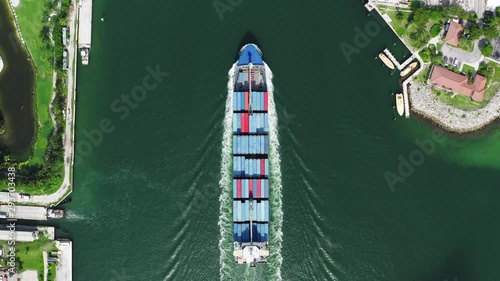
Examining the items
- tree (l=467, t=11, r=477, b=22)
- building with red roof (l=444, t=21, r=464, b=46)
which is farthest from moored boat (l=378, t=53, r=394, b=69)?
tree (l=467, t=11, r=477, b=22)

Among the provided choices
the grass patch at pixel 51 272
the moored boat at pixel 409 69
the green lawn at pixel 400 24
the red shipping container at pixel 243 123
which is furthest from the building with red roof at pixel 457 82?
the grass patch at pixel 51 272

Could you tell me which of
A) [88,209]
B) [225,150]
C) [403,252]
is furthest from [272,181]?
[88,209]

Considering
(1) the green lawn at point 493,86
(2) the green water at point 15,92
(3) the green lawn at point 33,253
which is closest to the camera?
(3) the green lawn at point 33,253

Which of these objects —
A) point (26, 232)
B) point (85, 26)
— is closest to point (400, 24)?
point (85, 26)

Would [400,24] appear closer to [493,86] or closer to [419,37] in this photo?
[419,37]

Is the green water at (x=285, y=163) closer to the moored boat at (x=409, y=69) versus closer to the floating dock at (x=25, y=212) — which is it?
the moored boat at (x=409, y=69)

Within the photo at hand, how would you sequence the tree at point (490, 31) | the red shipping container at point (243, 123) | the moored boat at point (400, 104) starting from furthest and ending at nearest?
1. the moored boat at point (400, 104)
2. the tree at point (490, 31)
3. the red shipping container at point (243, 123)

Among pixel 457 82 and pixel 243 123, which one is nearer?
pixel 243 123
